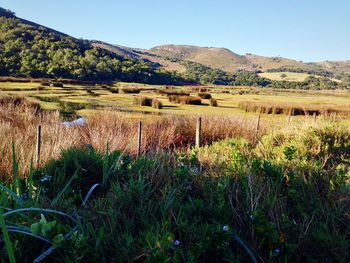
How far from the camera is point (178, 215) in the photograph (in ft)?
10.1

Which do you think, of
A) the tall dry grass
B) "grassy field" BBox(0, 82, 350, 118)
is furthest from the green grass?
"grassy field" BBox(0, 82, 350, 118)

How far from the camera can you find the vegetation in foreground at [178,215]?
2.52 metres

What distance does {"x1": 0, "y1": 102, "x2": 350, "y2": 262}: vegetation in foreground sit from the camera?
2.52 m

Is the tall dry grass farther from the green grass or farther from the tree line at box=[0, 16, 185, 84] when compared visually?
the tree line at box=[0, 16, 185, 84]

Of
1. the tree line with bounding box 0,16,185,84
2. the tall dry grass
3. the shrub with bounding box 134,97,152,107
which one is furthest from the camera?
the tree line with bounding box 0,16,185,84

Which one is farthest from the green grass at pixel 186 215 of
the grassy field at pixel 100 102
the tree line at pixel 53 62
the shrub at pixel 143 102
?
the tree line at pixel 53 62

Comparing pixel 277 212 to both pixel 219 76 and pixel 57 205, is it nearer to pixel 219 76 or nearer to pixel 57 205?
pixel 57 205

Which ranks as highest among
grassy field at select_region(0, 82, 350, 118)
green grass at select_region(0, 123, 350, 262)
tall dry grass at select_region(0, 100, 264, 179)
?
green grass at select_region(0, 123, 350, 262)

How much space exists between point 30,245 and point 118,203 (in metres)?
0.97

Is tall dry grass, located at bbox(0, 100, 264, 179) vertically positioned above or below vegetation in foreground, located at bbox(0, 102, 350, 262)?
below

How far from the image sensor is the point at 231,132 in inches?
672

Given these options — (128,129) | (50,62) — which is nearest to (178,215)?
(128,129)

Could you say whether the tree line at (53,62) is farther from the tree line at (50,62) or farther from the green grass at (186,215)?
the green grass at (186,215)

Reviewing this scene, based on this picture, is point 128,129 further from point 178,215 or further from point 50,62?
point 50,62
